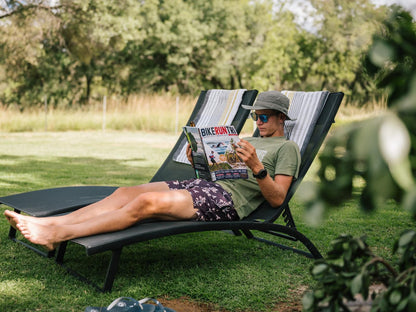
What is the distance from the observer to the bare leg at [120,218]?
2.64m

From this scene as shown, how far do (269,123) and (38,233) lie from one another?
5.98ft

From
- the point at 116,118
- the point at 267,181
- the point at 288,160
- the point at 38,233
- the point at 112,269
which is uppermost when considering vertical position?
the point at 288,160

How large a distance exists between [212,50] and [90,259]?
25156mm

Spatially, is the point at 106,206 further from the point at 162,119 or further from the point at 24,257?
the point at 162,119

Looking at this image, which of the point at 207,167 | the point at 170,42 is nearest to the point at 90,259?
the point at 207,167

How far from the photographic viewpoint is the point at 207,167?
10.7ft

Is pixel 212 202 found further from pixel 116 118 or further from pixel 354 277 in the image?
pixel 116 118

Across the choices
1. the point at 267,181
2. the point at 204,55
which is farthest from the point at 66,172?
the point at 204,55

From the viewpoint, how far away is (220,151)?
3154 millimetres

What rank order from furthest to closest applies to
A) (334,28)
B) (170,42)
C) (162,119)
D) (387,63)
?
(334,28), (170,42), (162,119), (387,63)

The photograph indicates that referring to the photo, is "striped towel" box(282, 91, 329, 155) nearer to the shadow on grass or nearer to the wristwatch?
the wristwatch

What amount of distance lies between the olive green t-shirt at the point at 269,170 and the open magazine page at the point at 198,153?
6.4 inches

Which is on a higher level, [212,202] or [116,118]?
[212,202]

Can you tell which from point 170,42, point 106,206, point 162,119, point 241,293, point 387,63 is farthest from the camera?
point 170,42
